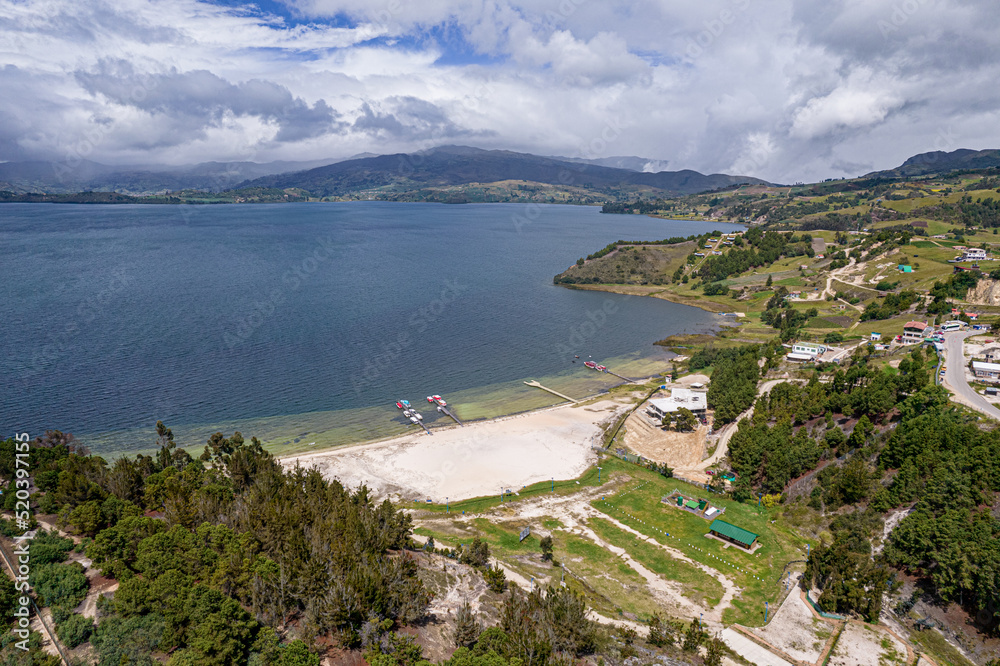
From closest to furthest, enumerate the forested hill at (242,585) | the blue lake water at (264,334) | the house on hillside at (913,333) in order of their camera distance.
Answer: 1. the forested hill at (242,585)
2. the blue lake water at (264,334)
3. the house on hillside at (913,333)

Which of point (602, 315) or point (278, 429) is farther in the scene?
point (602, 315)

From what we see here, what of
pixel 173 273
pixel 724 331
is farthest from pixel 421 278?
pixel 724 331

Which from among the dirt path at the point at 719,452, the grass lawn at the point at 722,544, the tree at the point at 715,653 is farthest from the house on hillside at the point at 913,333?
the tree at the point at 715,653

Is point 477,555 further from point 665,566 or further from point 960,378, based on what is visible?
point 960,378

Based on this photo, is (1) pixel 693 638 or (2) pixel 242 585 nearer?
(1) pixel 693 638

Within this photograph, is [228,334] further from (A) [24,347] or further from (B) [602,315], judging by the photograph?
(B) [602,315]

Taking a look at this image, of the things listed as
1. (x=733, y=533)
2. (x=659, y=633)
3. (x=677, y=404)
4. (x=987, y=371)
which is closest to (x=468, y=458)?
(x=733, y=533)

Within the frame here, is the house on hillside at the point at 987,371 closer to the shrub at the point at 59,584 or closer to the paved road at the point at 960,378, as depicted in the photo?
the paved road at the point at 960,378
